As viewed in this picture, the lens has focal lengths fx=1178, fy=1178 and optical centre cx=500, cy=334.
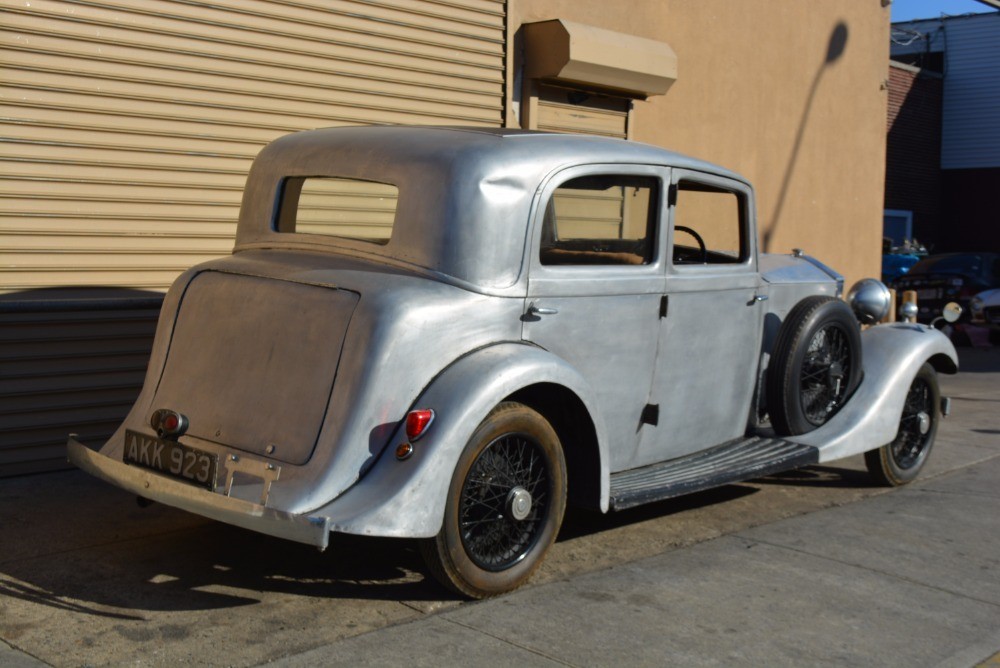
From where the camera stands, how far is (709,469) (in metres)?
5.70

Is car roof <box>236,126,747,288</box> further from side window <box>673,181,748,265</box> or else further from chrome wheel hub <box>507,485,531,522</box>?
chrome wheel hub <box>507,485,531,522</box>

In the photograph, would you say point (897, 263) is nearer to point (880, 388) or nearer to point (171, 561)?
point (880, 388)

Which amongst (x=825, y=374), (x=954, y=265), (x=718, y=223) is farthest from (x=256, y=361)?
(x=954, y=265)

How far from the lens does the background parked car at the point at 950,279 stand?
17406 mm

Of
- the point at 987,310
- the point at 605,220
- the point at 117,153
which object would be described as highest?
the point at 117,153

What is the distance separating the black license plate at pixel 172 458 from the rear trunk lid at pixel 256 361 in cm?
17

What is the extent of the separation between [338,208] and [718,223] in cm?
245

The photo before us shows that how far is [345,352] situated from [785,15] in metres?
9.13

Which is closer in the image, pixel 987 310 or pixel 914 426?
pixel 914 426

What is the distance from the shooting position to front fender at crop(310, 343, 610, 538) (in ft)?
13.7

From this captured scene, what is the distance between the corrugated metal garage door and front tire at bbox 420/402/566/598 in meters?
3.11

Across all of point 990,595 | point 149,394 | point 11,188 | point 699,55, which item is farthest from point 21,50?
point 699,55

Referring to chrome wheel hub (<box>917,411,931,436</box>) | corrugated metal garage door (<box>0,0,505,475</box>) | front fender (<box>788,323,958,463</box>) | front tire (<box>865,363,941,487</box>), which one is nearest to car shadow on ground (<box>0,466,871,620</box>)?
corrugated metal garage door (<box>0,0,505,475</box>)

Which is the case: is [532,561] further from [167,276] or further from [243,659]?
[167,276]
